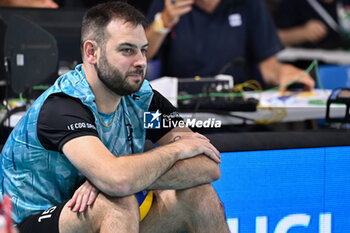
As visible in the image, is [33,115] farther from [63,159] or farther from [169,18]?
[169,18]

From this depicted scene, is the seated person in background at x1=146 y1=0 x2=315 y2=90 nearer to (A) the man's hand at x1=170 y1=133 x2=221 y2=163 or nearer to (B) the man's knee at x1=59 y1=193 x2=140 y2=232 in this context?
(A) the man's hand at x1=170 y1=133 x2=221 y2=163

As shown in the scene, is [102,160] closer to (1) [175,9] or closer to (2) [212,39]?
(1) [175,9]

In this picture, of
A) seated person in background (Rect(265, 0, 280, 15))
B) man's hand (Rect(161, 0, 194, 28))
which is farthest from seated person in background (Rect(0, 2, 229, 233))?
seated person in background (Rect(265, 0, 280, 15))

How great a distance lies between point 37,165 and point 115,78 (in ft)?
1.23

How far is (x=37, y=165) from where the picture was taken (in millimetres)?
1831

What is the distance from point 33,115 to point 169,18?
5.60 ft

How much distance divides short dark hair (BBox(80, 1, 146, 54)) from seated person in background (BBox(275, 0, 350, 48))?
317 centimetres

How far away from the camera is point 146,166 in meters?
1.73

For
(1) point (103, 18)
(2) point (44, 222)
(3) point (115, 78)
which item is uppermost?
(1) point (103, 18)

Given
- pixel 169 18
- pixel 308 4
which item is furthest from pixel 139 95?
pixel 308 4

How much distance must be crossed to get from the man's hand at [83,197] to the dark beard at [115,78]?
0.32 metres

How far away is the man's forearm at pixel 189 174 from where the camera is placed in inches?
71.4
